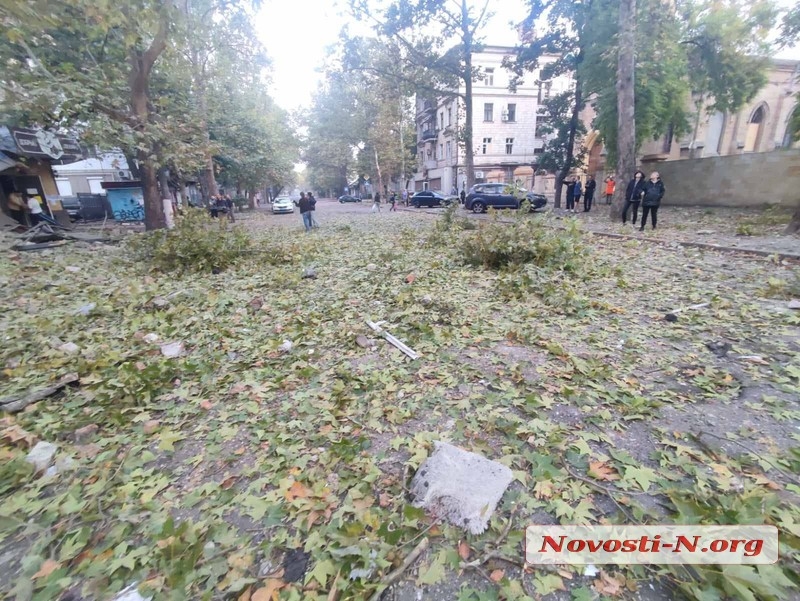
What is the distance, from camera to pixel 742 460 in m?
2.30

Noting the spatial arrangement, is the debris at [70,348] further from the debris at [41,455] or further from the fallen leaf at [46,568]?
the fallen leaf at [46,568]

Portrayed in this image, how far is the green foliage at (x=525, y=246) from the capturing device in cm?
673

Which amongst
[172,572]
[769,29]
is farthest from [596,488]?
[769,29]

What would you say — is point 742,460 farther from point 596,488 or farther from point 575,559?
point 575,559

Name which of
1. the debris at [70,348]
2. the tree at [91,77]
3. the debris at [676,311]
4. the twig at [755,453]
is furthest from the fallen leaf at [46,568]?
the tree at [91,77]

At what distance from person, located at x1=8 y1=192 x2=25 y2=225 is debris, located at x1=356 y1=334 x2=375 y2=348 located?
60.6ft

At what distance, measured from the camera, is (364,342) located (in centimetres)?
427

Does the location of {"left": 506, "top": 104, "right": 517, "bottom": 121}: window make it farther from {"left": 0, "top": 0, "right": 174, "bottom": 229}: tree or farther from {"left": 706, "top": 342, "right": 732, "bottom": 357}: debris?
{"left": 706, "top": 342, "right": 732, "bottom": 357}: debris

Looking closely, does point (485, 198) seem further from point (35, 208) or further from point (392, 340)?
point (35, 208)

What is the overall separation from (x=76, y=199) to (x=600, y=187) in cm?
3415

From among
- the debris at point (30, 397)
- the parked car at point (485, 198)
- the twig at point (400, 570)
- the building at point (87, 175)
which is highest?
the building at point (87, 175)

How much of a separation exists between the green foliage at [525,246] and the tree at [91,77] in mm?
6806

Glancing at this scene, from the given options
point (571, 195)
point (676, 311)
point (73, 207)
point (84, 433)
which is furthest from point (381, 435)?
point (73, 207)

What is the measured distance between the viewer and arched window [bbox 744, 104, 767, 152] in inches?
1049
